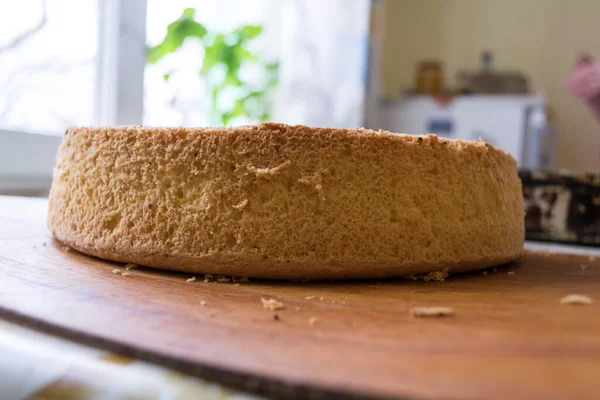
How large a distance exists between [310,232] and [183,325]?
0.70 feet

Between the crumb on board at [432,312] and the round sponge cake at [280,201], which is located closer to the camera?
the crumb on board at [432,312]

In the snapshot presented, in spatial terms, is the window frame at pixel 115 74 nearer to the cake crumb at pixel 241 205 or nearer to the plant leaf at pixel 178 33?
the plant leaf at pixel 178 33

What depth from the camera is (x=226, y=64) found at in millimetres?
2098

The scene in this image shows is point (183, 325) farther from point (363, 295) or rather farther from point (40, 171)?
point (40, 171)

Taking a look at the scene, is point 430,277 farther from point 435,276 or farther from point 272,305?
point 272,305

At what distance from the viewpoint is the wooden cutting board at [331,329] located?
288 millimetres

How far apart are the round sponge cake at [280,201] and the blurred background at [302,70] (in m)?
0.63

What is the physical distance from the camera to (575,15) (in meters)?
3.70

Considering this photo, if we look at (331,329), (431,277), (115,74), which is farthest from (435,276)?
(115,74)

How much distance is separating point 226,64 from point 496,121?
1.85 metres

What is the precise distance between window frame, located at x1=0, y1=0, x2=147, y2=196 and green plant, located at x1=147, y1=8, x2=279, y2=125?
151mm

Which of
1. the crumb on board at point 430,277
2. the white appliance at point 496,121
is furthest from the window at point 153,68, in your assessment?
the crumb on board at point 430,277

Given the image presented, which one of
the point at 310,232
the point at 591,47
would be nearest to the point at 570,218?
the point at 310,232

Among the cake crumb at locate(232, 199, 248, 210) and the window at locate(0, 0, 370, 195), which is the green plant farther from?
the cake crumb at locate(232, 199, 248, 210)
